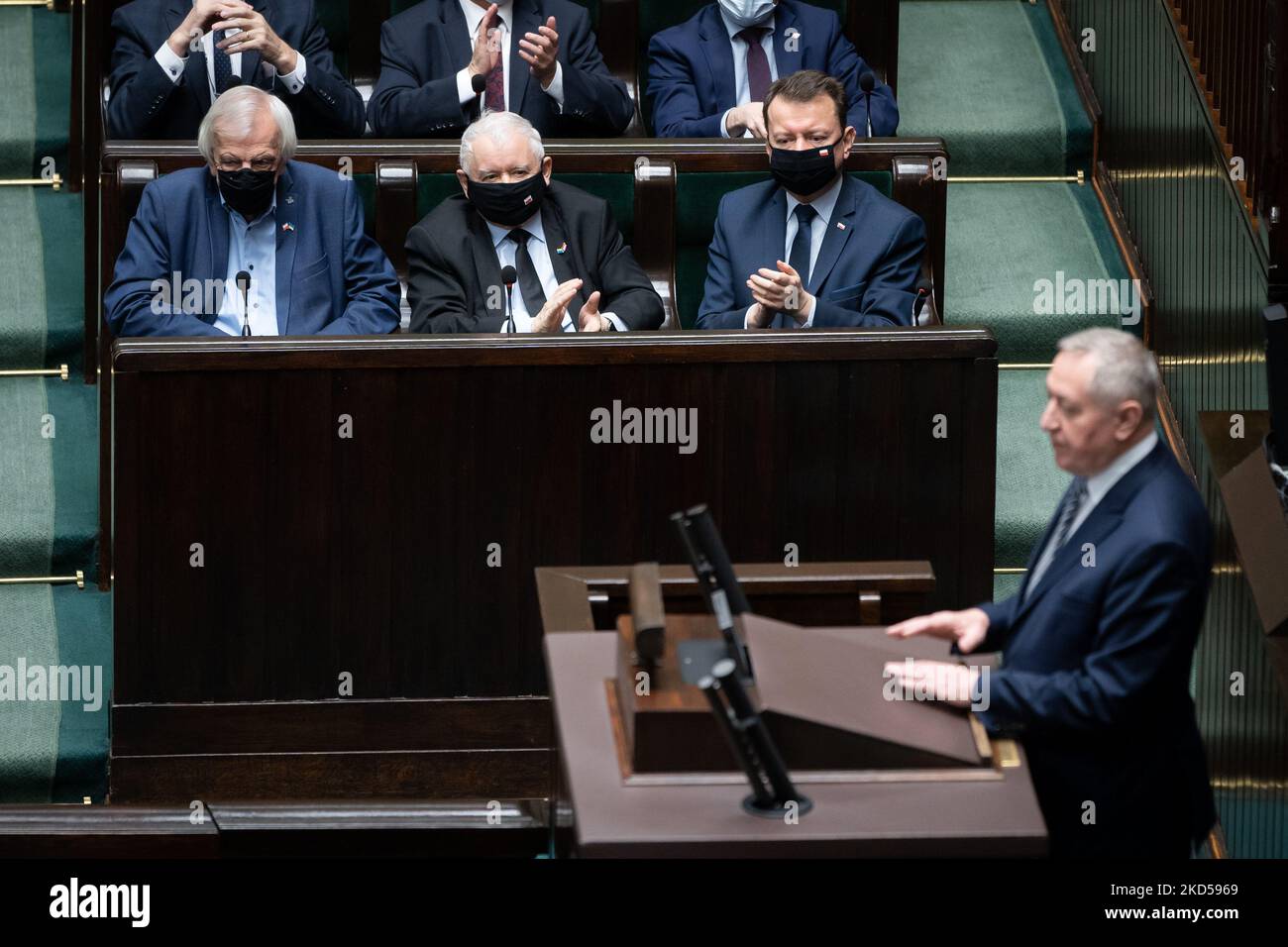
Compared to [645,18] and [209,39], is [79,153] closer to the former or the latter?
[209,39]

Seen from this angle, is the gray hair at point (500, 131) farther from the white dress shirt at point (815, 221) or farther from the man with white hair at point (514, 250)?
the white dress shirt at point (815, 221)

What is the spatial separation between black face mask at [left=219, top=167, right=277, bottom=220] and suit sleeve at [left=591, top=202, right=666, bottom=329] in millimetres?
654

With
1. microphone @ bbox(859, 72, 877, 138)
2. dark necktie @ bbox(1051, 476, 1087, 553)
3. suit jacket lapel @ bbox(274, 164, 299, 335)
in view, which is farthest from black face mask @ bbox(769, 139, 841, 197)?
dark necktie @ bbox(1051, 476, 1087, 553)

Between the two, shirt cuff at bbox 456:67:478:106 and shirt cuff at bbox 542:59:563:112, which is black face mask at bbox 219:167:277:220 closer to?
shirt cuff at bbox 456:67:478:106

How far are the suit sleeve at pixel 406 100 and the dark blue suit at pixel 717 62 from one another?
1.66ft

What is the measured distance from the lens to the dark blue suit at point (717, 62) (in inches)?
185

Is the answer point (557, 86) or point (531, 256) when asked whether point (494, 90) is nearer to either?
point (557, 86)

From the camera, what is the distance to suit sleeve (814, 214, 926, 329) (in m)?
3.90

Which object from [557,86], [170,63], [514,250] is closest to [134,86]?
[170,63]

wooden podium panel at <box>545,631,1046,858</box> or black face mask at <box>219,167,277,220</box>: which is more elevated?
black face mask at <box>219,167,277,220</box>

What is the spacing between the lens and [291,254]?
3.91m

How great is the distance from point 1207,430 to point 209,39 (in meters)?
2.38

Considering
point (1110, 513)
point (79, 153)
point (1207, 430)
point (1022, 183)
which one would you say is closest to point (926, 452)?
point (1207, 430)
